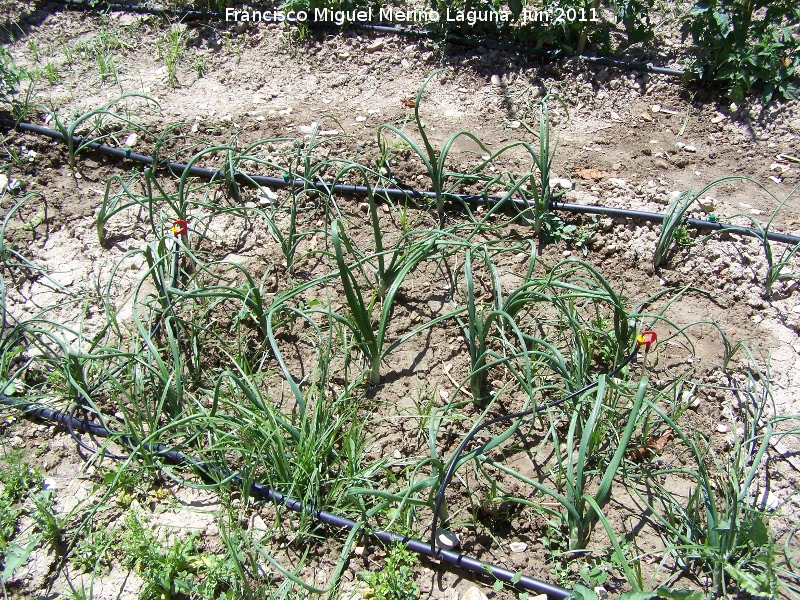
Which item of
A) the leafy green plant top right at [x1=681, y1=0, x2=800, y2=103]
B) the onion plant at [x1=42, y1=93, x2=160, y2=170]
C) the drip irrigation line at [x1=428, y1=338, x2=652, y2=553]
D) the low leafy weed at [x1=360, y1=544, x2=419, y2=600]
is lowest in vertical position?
the low leafy weed at [x1=360, y1=544, x2=419, y2=600]

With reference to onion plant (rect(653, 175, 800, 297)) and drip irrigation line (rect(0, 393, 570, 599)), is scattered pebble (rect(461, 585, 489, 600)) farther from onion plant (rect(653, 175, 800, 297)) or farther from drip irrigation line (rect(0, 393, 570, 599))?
onion plant (rect(653, 175, 800, 297))

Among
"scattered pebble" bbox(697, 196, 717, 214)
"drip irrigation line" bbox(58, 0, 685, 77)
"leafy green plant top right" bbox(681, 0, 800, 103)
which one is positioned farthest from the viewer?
"drip irrigation line" bbox(58, 0, 685, 77)

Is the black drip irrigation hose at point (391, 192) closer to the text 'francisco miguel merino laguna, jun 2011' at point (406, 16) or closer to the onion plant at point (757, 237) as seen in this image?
A: the onion plant at point (757, 237)

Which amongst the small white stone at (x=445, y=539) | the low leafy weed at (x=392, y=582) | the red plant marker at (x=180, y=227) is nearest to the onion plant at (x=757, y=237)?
the small white stone at (x=445, y=539)

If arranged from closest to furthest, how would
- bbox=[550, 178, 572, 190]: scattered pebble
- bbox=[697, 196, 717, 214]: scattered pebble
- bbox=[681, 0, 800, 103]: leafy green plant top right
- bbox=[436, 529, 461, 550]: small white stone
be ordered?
bbox=[436, 529, 461, 550]: small white stone < bbox=[697, 196, 717, 214]: scattered pebble < bbox=[550, 178, 572, 190]: scattered pebble < bbox=[681, 0, 800, 103]: leafy green plant top right

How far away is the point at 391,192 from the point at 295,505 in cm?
156

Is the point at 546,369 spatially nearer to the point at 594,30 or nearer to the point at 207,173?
the point at 207,173

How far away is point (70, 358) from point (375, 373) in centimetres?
107

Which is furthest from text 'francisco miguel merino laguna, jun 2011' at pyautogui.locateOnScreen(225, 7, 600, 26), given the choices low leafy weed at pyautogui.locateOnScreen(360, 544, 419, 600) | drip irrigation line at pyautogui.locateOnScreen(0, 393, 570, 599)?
low leafy weed at pyautogui.locateOnScreen(360, 544, 419, 600)

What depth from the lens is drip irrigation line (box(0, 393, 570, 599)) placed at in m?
1.89

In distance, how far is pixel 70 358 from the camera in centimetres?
228

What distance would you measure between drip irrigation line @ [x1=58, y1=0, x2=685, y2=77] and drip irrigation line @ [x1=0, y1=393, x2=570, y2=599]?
2921 millimetres

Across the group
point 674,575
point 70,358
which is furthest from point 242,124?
point 674,575

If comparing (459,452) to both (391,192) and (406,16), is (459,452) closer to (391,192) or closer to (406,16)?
(391,192)
